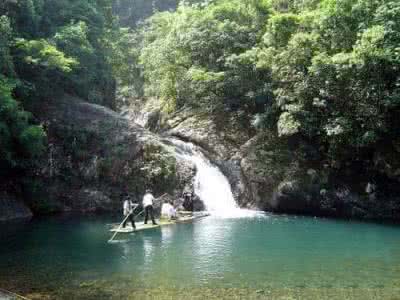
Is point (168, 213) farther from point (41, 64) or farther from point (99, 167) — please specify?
point (41, 64)

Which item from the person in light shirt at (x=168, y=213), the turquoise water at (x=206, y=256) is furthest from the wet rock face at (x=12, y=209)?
the person in light shirt at (x=168, y=213)

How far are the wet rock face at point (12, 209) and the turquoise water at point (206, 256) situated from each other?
2.79 meters

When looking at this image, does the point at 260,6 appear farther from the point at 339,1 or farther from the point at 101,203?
the point at 101,203

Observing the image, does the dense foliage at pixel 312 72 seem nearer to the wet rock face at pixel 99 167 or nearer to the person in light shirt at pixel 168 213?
the wet rock face at pixel 99 167

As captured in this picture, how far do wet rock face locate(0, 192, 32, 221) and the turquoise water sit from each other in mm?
2786

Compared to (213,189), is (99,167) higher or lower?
higher

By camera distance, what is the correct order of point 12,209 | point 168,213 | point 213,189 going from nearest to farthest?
1. point 168,213
2. point 12,209
3. point 213,189

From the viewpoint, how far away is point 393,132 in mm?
23578

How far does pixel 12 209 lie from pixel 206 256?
568 inches

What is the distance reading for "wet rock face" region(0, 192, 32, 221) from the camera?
24453mm

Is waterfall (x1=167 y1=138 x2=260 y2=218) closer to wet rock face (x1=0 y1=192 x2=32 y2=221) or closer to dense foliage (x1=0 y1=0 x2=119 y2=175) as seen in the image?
dense foliage (x1=0 y1=0 x2=119 y2=175)

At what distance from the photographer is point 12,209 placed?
25094mm

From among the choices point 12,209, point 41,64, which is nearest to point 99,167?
point 12,209

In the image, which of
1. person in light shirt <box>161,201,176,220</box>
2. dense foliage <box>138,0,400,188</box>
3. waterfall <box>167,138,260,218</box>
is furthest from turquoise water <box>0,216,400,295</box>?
dense foliage <box>138,0,400,188</box>
